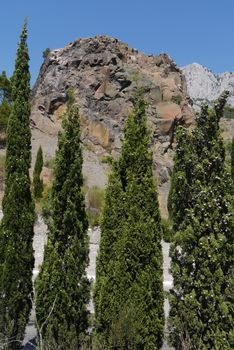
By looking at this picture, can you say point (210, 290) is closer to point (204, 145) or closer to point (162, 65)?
point (204, 145)

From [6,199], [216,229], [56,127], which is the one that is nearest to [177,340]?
[216,229]

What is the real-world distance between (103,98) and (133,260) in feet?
133

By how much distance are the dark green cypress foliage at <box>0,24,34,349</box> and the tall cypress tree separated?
177 cm

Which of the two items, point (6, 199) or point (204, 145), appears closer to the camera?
point (204, 145)

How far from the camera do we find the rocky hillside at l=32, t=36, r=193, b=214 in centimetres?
4625

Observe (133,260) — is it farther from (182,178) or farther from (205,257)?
(182,178)

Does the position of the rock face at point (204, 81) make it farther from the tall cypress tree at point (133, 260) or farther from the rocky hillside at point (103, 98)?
the tall cypress tree at point (133, 260)

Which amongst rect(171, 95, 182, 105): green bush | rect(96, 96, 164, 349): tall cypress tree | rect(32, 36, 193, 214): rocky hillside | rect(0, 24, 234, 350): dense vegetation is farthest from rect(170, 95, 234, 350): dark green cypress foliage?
rect(171, 95, 182, 105): green bush

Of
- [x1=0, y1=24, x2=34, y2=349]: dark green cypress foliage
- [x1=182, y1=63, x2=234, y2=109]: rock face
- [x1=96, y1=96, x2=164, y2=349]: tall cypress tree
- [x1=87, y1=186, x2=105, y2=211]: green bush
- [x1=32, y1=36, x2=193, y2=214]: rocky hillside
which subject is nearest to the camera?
[x1=96, y1=96, x2=164, y2=349]: tall cypress tree

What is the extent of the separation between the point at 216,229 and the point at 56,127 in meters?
39.8

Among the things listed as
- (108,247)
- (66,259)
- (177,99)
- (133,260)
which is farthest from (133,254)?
(177,99)

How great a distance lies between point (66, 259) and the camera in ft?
28.4

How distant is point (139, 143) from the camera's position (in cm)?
882

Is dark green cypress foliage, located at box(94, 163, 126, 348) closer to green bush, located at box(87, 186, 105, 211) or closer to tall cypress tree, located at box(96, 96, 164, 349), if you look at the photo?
tall cypress tree, located at box(96, 96, 164, 349)
